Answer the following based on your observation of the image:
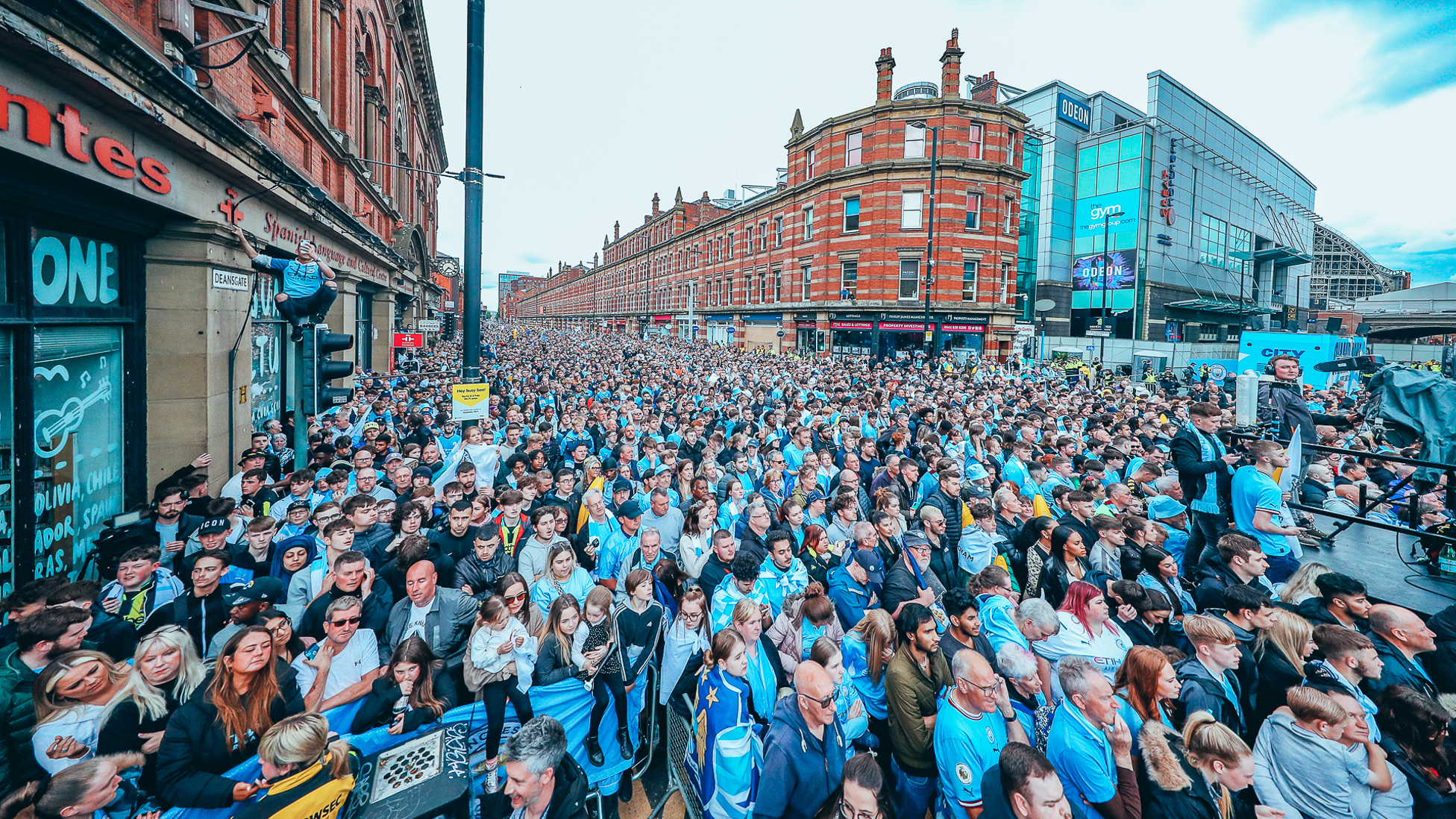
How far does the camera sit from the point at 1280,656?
3.67 meters

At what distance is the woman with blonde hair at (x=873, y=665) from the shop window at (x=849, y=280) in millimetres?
29249

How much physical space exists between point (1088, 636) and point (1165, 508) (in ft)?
11.0

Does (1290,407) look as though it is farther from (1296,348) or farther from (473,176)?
A: (1296,348)

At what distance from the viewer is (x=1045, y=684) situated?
4.02m

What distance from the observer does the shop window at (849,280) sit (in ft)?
105

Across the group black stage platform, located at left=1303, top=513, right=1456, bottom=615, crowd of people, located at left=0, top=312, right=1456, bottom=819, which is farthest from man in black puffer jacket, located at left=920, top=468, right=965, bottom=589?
black stage platform, located at left=1303, top=513, right=1456, bottom=615

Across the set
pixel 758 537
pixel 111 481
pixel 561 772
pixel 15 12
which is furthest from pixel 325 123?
pixel 561 772

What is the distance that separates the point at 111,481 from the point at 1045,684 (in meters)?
9.59

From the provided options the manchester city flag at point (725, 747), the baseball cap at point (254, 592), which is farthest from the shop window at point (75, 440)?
the manchester city flag at point (725, 747)

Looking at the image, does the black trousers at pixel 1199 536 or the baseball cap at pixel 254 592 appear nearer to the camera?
the baseball cap at pixel 254 592

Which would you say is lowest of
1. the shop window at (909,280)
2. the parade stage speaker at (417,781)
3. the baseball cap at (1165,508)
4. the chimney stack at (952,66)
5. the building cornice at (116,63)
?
the parade stage speaker at (417,781)

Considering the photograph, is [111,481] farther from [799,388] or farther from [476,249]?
[799,388]

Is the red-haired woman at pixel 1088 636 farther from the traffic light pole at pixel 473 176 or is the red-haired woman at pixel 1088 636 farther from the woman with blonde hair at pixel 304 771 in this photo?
the traffic light pole at pixel 473 176

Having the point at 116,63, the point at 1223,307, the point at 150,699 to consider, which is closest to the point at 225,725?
the point at 150,699
